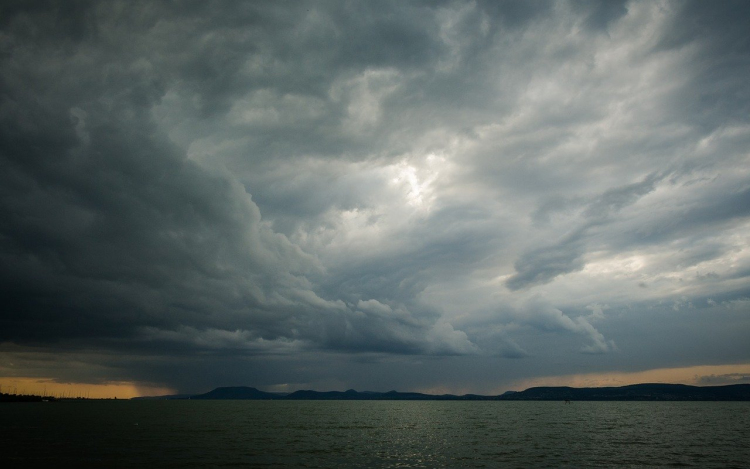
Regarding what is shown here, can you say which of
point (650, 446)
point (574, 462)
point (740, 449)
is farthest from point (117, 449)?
point (740, 449)

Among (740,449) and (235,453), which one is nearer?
(235,453)

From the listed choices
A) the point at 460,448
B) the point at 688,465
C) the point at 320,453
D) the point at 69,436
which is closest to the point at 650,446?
the point at 688,465

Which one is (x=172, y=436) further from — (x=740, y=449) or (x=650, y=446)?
(x=740, y=449)

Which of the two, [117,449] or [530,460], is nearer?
[530,460]

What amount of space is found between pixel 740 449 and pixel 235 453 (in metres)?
91.6

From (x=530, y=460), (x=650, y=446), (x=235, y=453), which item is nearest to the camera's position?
(x=530, y=460)

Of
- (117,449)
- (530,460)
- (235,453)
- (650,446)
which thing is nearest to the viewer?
(530,460)

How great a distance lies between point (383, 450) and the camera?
80.7 m

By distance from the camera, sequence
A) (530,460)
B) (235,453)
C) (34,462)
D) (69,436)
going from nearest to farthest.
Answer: (34,462), (530,460), (235,453), (69,436)

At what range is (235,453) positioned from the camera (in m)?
74.7

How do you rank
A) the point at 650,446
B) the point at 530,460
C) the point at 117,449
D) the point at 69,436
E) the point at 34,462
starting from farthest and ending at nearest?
the point at 69,436
the point at 650,446
the point at 117,449
the point at 530,460
the point at 34,462

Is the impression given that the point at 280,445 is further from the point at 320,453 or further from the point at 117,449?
the point at 117,449

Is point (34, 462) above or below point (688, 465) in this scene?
above

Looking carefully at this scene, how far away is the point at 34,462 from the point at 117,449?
17.1m
